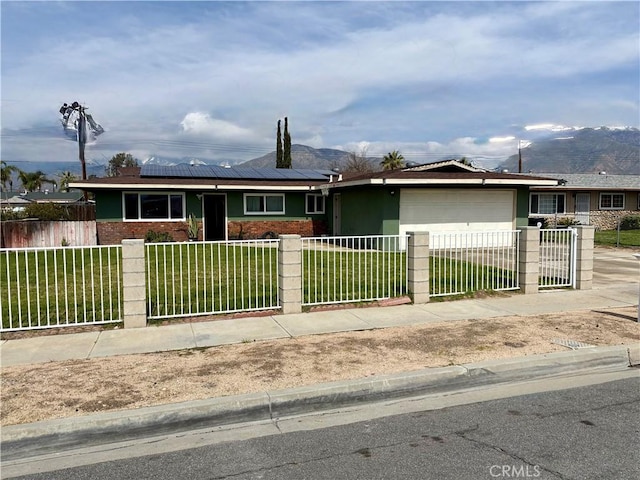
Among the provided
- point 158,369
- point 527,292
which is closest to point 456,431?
point 158,369

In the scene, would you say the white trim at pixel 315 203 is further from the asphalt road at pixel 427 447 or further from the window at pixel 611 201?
the window at pixel 611 201

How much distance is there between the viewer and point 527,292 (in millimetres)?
10617

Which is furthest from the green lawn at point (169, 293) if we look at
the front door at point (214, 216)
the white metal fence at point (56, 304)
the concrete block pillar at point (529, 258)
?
the front door at point (214, 216)

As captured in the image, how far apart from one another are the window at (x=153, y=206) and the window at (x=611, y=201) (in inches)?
1096

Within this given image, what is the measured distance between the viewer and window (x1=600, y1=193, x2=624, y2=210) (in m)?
35.2

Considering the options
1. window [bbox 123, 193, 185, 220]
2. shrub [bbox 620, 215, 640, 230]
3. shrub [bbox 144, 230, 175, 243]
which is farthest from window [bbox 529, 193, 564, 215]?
shrub [bbox 144, 230, 175, 243]

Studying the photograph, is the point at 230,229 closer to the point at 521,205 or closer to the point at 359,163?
the point at 521,205

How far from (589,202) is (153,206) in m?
27.9

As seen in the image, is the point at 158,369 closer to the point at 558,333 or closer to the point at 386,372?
the point at 386,372

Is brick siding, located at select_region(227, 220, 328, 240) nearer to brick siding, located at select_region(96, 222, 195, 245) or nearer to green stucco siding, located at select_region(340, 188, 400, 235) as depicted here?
green stucco siding, located at select_region(340, 188, 400, 235)

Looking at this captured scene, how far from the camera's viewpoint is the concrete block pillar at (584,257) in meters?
11.0

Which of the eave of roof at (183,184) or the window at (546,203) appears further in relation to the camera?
the window at (546,203)

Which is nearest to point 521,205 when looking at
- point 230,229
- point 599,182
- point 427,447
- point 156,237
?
point 230,229

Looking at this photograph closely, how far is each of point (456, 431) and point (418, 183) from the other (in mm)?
15058
